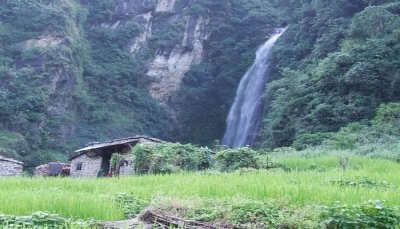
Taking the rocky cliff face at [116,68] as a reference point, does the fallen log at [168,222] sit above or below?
below

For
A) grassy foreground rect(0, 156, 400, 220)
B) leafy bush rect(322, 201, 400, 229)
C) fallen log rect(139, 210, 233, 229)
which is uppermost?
grassy foreground rect(0, 156, 400, 220)

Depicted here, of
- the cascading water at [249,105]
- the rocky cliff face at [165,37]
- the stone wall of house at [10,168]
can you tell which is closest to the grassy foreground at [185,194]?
the stone wall of house at [10,168]

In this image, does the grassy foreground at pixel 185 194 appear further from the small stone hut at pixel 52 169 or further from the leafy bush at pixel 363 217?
the small stone hut at pixel 52 169

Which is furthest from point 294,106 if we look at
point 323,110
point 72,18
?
point 72,18

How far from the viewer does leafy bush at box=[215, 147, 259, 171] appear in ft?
52.0

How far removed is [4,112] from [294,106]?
2000 centimetres

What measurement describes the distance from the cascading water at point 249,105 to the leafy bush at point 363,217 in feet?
97.3

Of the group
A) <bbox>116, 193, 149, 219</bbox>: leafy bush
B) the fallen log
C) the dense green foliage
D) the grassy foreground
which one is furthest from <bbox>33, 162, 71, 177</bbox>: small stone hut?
the fallen log

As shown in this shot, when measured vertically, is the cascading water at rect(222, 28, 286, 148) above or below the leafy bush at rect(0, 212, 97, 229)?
above

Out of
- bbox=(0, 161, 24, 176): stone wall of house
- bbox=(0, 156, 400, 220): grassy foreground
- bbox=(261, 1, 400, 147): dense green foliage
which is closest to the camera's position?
bbox=(0, 156, 400, 220): grassy foreground

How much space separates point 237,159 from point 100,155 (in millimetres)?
10864

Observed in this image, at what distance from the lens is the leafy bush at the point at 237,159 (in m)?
15.9

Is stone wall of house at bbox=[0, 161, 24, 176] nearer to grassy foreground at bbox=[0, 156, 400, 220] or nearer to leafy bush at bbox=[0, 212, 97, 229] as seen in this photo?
grassy foreground at bbox=[0, 156, 400, 220]

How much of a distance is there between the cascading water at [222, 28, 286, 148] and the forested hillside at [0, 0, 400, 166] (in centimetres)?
134
